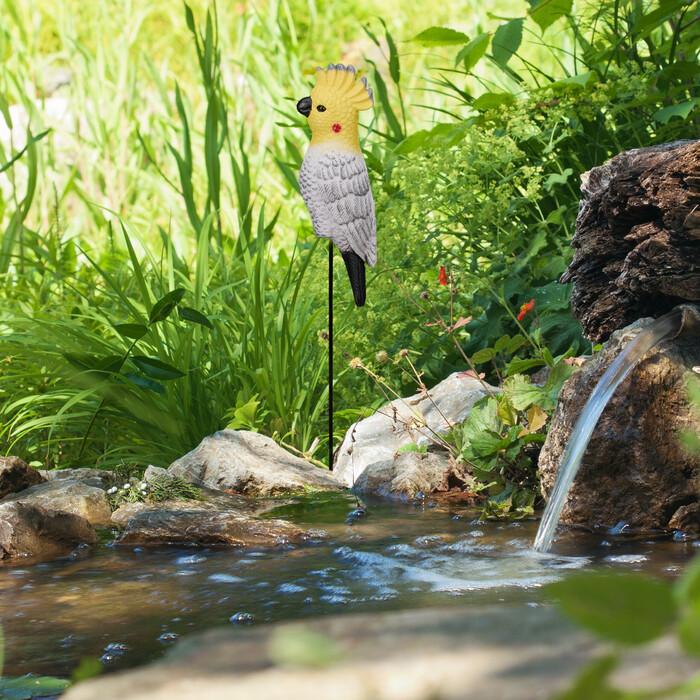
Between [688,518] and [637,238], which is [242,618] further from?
[637,238]

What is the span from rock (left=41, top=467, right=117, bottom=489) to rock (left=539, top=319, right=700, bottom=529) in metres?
2.00

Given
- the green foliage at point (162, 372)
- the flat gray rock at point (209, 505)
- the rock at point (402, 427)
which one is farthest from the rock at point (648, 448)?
the green foliage at point (162, 372)

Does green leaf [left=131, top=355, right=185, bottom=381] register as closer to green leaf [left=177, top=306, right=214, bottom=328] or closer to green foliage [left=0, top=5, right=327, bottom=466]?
green foliage [left=0, top=5, right=327, bottom=466]

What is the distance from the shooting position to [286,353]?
4.09 meters

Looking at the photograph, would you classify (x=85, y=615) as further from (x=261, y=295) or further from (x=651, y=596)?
(x=261, y=295)

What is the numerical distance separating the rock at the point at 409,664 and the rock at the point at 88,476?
3.17 m

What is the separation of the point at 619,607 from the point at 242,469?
3.26 metres

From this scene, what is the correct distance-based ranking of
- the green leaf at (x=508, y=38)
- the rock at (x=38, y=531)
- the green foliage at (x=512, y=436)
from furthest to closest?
the green leaf at (x=508, y=38)
the green foliage at (x=512, y=436)
the rock at (x=38, y=531)

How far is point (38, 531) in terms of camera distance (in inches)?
106

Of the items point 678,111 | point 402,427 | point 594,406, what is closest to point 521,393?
point 594,406

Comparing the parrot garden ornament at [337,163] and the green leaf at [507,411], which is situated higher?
the parrot garden ornament at [337,163]

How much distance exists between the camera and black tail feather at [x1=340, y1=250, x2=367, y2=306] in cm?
360

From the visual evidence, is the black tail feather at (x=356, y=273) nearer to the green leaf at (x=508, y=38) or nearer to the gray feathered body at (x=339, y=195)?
the gray feathered body at (x=339, y=195)

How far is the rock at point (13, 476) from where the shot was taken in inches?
133
